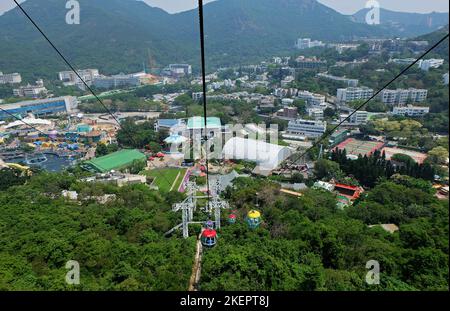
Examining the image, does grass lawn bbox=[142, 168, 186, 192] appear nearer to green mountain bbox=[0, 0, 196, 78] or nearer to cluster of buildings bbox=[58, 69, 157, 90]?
cluster of buildings bbox=[58, 69, 157, 90]

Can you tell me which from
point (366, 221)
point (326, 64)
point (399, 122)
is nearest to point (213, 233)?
point (366, 221)

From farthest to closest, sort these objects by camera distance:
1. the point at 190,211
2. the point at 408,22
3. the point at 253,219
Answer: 1. the point at 408,22
2. the point at 190,211
3. the point at 253,219

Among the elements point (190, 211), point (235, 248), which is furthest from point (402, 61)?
point (235, 248)

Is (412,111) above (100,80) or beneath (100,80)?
beneath

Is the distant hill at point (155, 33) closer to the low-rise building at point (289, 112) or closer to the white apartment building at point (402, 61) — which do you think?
the white apartment building at point (402, 61)

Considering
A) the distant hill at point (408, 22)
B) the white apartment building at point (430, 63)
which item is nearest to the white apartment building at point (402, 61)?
the white apartment building at point (430, 63)

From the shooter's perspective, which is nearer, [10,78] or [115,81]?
[10,78]

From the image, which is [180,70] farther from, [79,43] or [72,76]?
[79,43]
